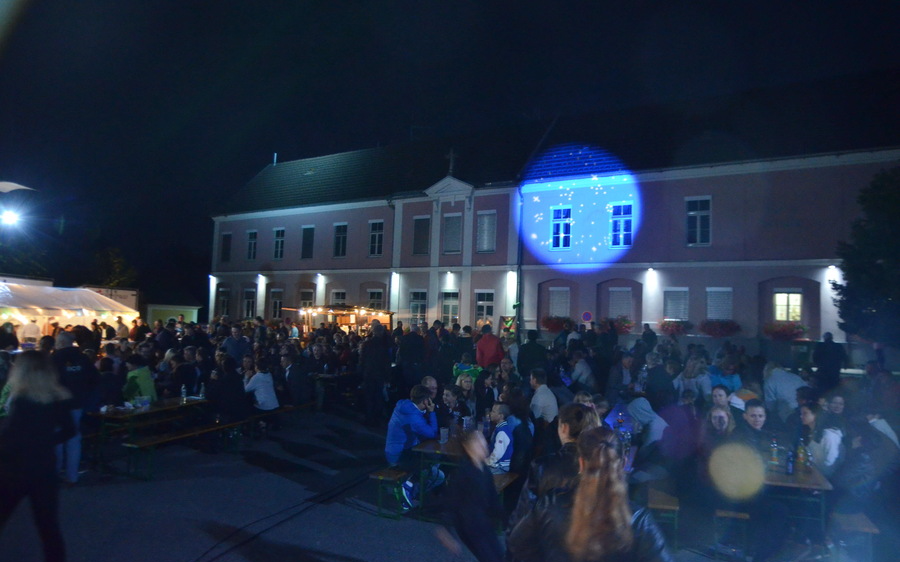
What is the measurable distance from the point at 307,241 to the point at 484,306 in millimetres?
10340

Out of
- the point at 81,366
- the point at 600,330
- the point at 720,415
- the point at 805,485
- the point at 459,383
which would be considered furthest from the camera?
the point at 600,330

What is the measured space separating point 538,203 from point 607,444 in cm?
2146

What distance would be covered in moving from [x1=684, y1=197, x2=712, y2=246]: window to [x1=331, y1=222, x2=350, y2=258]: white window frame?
48.9 feet

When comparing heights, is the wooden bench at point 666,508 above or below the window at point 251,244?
below

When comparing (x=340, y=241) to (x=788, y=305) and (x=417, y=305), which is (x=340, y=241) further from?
(x=788, y=305)

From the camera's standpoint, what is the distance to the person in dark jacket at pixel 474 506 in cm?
391

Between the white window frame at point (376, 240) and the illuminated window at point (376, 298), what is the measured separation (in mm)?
1569

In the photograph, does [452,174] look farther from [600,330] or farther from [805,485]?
[805,485]

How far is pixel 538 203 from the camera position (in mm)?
23859

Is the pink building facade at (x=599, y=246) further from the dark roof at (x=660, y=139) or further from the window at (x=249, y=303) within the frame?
the window at (x=249, y=303)

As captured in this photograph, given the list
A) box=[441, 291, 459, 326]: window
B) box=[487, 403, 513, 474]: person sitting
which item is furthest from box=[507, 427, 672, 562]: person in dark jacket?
box=[441, 291, 459, 326]: window

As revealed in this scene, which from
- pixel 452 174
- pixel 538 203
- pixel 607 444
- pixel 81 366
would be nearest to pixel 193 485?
pixel 81 366

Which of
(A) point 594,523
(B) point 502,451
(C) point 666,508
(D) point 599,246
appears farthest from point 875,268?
(A) point 594,523

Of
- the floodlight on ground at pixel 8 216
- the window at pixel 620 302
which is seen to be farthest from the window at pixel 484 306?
the floodlight on ground at pixel 8 216
